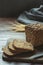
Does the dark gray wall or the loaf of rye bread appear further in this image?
the dark gray wall

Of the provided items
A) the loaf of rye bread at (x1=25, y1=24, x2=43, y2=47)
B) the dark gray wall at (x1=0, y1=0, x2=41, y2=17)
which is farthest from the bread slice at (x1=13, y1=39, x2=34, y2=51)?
the dark gray wall at (x1=0, y1=0, x2=41, y2=17)

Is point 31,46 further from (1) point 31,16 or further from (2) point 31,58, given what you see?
(1) point 31,16

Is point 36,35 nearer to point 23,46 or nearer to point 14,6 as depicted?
point 23,46

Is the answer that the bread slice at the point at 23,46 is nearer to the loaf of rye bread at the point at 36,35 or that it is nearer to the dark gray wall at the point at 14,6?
the loaf of rye bread at the point at 36,35

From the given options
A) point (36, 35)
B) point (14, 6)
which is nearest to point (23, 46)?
point (36, 35)

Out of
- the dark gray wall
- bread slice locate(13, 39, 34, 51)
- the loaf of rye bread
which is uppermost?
the dark gray wall

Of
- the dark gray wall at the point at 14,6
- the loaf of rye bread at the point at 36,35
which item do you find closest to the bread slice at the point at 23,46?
the loaf of rye bread at the point at 36,35

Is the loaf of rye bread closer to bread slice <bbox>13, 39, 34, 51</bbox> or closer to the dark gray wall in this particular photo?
bread slice <bbox>13, 39, 34, 51</bbox>

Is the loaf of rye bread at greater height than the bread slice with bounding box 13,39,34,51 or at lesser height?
greater
